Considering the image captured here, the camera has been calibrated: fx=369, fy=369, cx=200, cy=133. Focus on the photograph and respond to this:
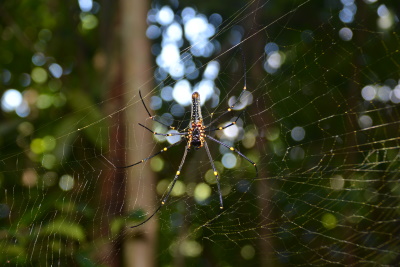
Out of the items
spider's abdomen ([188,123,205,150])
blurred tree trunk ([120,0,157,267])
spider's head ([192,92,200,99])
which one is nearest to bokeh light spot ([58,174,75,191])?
blurred tree trunk ([120,0,157,267])

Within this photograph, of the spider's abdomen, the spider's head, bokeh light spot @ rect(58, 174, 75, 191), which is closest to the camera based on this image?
the spider's head

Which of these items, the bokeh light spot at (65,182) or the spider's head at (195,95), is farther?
the bokeh light spot at (65,182)

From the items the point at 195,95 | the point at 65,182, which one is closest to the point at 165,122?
the point at 65,182

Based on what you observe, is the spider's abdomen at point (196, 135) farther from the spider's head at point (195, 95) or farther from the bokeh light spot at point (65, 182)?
the bokeh light spot at point (65, 182)

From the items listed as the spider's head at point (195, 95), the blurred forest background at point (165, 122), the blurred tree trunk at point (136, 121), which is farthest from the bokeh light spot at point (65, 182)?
the spider's head at point (195, 95)

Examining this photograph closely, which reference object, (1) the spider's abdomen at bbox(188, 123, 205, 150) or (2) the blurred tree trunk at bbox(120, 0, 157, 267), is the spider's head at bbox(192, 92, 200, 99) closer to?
(1) the spider's abdomen at bbox(188, 123, 205, 150)
